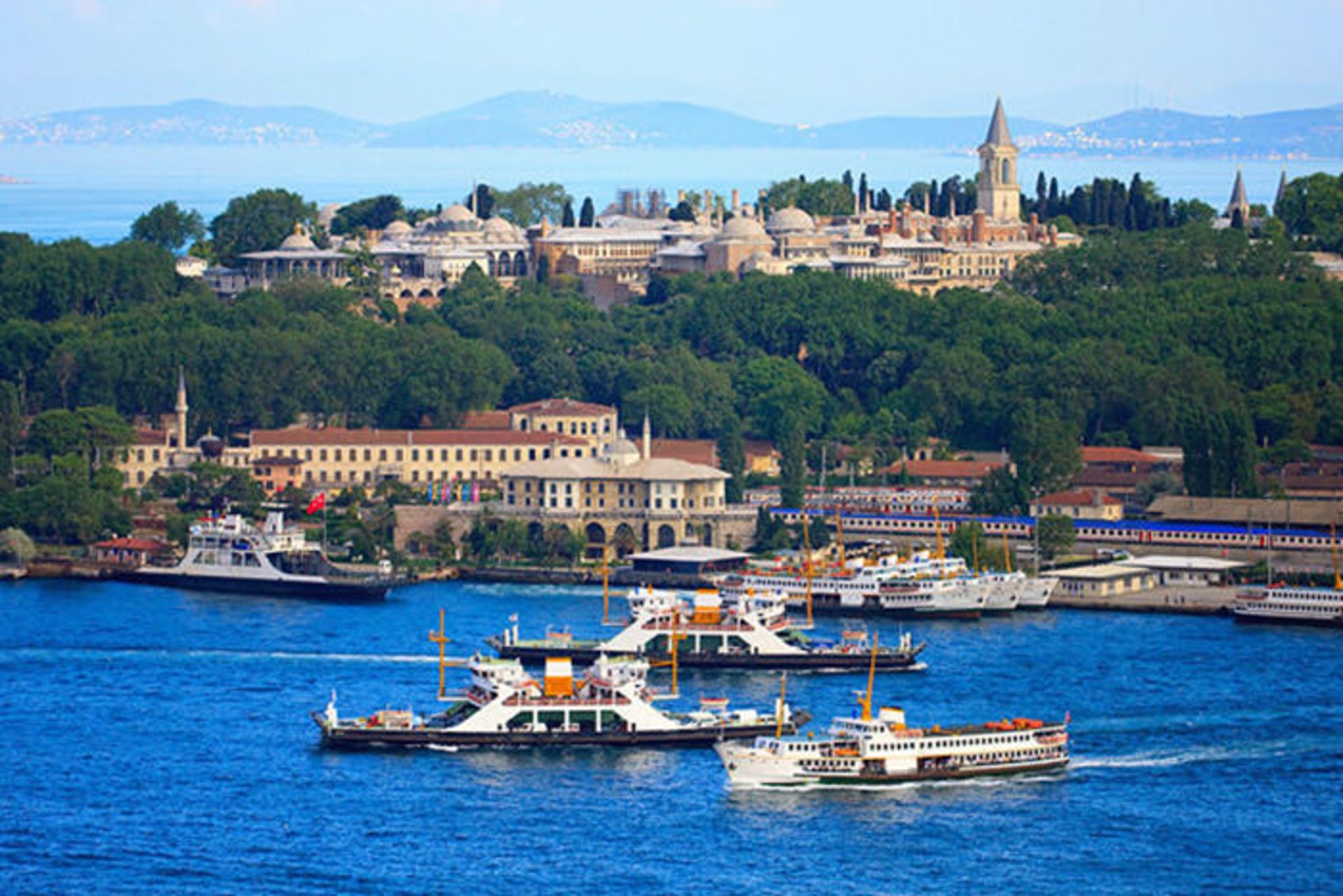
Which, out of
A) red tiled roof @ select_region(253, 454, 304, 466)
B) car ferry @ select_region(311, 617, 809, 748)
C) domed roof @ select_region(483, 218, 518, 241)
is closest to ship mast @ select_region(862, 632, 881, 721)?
car ferry @ select_region(311, 617, 809, 748)

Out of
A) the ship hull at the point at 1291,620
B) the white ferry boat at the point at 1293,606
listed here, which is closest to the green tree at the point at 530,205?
the white ferry boat at the point at 1293,606

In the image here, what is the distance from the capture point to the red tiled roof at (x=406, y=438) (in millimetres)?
76000

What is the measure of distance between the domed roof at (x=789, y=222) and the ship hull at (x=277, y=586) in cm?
4585

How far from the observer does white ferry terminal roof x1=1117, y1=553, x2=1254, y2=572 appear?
64.3 meters

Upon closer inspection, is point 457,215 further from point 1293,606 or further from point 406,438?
point 1293,606

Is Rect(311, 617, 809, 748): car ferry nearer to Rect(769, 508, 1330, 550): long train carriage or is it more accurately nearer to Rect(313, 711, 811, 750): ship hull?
Rect(313, 711, 811, 750): ship hull

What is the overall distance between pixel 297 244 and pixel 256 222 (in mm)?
3489

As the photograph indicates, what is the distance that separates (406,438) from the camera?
3017 inches

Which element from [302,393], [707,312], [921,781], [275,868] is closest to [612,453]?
[302,393]

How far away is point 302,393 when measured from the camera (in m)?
80.8

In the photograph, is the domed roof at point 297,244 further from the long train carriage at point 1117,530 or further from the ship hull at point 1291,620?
the ship hull at point 1291,620

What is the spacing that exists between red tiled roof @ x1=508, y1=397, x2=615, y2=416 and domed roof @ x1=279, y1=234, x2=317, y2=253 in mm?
22643

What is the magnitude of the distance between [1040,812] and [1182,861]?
2.76 metres

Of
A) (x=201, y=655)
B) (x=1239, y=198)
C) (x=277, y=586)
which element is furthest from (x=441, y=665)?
(x=1239, y=198)
